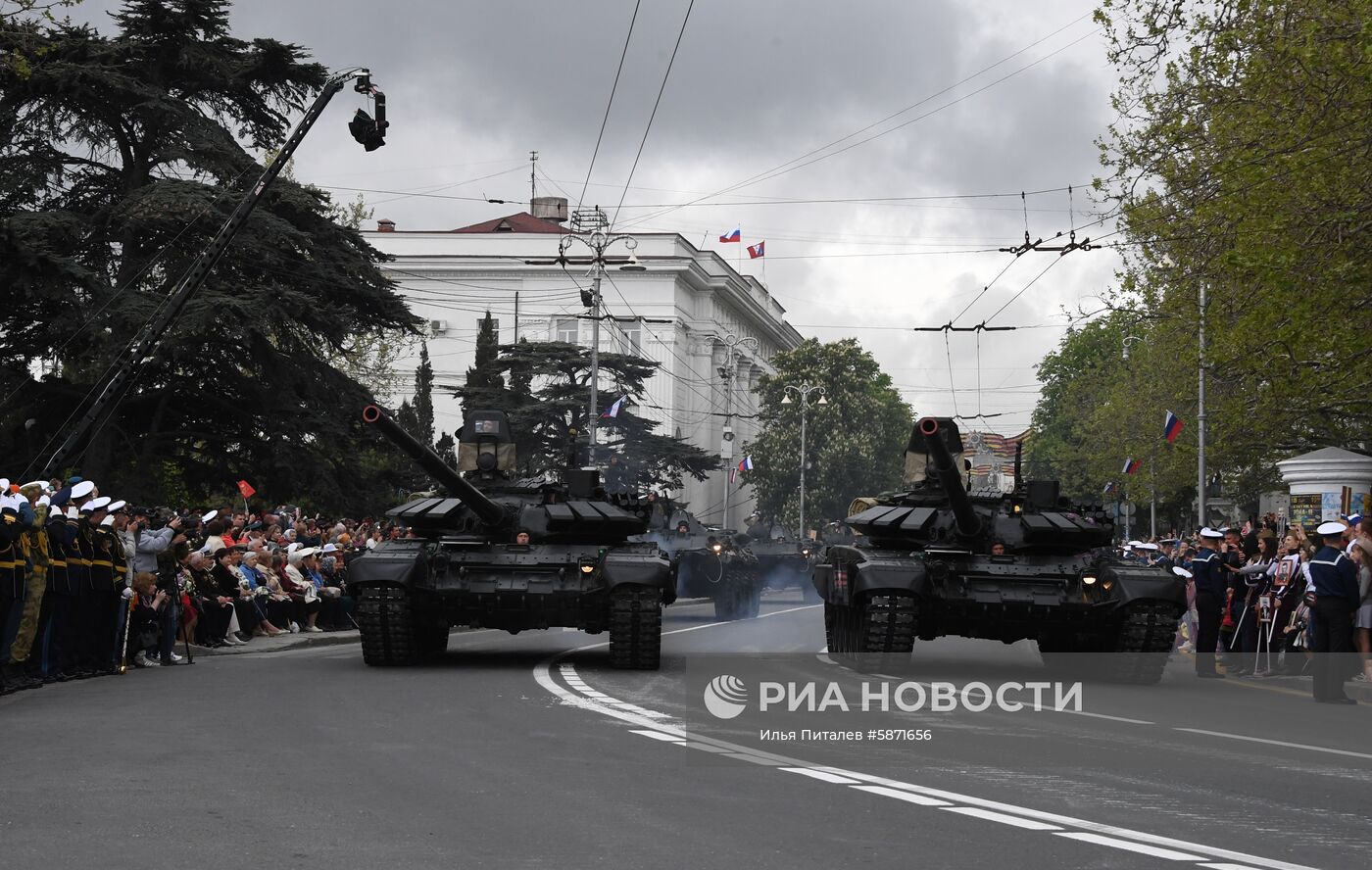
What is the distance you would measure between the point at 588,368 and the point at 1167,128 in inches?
1485

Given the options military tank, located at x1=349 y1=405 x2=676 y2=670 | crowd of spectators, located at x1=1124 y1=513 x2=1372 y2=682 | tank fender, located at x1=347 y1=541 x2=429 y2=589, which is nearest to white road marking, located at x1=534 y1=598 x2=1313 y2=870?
military tank, located at x1=349 y1=405 x2=676 y2=670

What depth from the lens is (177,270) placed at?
118 feet

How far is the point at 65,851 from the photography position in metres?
7.27

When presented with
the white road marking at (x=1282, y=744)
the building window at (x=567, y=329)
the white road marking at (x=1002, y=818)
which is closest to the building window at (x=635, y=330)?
the building window at (x=567, y=329)

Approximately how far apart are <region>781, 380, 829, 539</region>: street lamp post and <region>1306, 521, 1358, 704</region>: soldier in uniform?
64.7 m

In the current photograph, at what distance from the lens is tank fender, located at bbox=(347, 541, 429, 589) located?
18234mm

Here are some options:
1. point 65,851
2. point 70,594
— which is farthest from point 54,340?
point 65,851

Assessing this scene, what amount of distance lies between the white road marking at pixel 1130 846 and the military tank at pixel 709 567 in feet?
83.2

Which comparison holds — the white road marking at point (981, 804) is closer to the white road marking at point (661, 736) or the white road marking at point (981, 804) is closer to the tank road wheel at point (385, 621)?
the white road marking at point (661, 736)

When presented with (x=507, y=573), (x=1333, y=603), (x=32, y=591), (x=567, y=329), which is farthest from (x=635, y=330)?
(x=32, y=591)

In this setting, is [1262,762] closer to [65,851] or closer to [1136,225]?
[65,851]

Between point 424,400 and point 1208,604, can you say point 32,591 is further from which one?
point 424,400

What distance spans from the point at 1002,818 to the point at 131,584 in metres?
12.4

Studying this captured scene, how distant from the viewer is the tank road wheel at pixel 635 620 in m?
18.1
